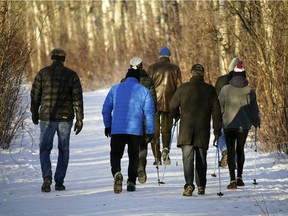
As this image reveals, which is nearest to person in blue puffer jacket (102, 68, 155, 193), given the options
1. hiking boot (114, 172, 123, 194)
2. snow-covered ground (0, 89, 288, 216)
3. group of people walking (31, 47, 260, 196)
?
group of people walking (31, 47, 260, 196)

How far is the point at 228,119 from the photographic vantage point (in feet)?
38.4

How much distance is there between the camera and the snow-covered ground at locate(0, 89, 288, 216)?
9273mm

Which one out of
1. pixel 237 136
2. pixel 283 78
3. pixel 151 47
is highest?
pixel 151 47

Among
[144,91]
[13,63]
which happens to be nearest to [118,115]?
[144,91]

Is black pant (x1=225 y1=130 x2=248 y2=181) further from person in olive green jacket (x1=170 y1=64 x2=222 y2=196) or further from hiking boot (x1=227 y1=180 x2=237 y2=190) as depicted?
person in olive green jacket (x1=170 y1=64 x2=222 y2=196)

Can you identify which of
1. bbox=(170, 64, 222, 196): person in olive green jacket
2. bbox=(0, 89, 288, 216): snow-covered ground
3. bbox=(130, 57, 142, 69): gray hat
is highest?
bbox=(130, 57, 142, 69): gray hat

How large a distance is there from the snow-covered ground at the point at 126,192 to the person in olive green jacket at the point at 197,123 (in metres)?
0.37

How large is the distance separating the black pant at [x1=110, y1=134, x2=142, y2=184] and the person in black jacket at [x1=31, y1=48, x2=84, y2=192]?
679 millimetres

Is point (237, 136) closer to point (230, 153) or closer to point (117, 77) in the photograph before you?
point (230, 153)

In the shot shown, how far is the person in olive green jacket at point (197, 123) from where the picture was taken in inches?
418

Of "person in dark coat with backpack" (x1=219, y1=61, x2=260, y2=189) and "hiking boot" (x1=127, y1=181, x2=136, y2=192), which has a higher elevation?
"person in dark coat with backpack" (x1=219, y1=61, x2=260, y2=189)

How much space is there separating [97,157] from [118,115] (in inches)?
189

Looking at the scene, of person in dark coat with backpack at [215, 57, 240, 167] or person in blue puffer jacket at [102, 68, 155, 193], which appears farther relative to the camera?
person in dark coat with backpack at [215, 57, 240, 167]

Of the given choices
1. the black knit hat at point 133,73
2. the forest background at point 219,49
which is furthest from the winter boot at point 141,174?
the forest background at point 219,49
